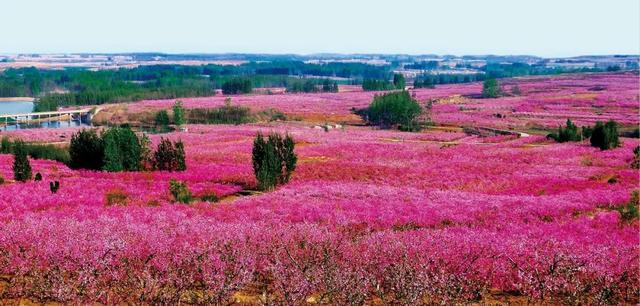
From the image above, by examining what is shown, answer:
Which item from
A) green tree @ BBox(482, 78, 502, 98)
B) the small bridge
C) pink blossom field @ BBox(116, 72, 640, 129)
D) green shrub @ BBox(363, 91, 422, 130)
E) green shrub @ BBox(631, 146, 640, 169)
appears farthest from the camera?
green tree @ BBox(482, 78, 502, 98)

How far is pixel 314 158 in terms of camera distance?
174 ft

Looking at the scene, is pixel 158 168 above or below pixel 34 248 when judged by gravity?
below

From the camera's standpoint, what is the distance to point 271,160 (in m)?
32.7

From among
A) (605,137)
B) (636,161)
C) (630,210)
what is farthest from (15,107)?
(630,210)

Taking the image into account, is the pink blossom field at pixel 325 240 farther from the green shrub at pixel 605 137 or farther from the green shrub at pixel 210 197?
the green shrub at pixel 605 137

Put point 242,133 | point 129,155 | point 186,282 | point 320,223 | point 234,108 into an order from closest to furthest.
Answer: point 186,282, point 320,223, point 129,155, point 242,133, point 234,108

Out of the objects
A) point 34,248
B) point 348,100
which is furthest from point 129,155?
point 348,100

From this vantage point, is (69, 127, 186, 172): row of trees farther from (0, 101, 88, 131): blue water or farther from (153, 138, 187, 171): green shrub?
(0, 101, 88, 131): blue water

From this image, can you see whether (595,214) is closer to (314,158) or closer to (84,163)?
(314,158)

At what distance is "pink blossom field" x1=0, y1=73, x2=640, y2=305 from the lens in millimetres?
10680

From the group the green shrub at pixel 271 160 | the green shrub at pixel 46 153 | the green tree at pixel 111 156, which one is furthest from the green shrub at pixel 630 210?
the green shrub at pixel 46 153

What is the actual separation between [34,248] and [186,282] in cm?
460

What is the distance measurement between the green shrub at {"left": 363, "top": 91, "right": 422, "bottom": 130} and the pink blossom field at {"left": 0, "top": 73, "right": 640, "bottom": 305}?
6048 cm

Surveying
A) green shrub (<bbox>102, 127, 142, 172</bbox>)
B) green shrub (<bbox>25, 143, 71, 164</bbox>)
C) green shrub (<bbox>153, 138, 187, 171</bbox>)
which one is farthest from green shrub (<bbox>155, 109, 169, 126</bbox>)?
green shrub (<bbox>153, 138, 187, 171</bbox>)
